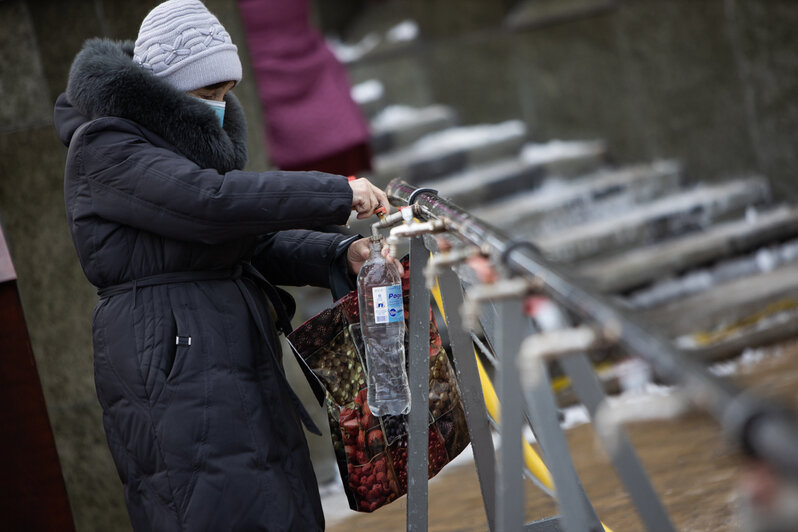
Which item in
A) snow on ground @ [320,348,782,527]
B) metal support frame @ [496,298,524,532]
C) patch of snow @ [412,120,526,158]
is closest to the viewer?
metal support frame @ [496,298,524,532]

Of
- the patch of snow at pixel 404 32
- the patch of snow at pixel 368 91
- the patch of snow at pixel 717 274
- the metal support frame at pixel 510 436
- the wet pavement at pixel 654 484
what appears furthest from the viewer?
the patch of snow at pixel 404 32

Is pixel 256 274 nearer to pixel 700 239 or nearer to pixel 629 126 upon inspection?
pixel 700 239

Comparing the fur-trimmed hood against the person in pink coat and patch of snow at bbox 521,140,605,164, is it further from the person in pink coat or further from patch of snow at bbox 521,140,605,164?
patch of snow at bbox 521,140,605,164

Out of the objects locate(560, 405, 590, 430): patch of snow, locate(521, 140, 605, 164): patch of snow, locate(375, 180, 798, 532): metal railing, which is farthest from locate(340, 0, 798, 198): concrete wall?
locate(375, 180, 798, 532): metal railing

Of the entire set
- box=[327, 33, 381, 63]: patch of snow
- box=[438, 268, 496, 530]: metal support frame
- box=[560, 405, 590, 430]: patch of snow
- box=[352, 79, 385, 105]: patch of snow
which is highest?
box=[327, 33, 381, 63]: patch of snow

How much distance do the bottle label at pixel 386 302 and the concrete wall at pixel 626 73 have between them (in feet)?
17.4

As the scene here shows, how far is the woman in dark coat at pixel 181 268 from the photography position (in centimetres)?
231

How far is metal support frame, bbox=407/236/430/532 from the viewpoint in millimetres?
2566

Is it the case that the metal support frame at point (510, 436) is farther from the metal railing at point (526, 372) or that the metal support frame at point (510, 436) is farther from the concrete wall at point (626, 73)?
the concrete wall at point (626, 73)

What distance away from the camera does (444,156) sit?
741 cm

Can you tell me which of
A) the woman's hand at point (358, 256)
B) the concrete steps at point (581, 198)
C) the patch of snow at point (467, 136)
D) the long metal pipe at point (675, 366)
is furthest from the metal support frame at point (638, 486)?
the patch of snow at point (467, 136)

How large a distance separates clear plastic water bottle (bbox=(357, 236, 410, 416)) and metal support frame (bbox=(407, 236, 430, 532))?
5cm

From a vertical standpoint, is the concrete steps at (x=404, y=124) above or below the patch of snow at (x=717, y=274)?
above

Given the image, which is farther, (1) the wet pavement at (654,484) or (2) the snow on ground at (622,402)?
(2) the snow on ground at (622,402)
